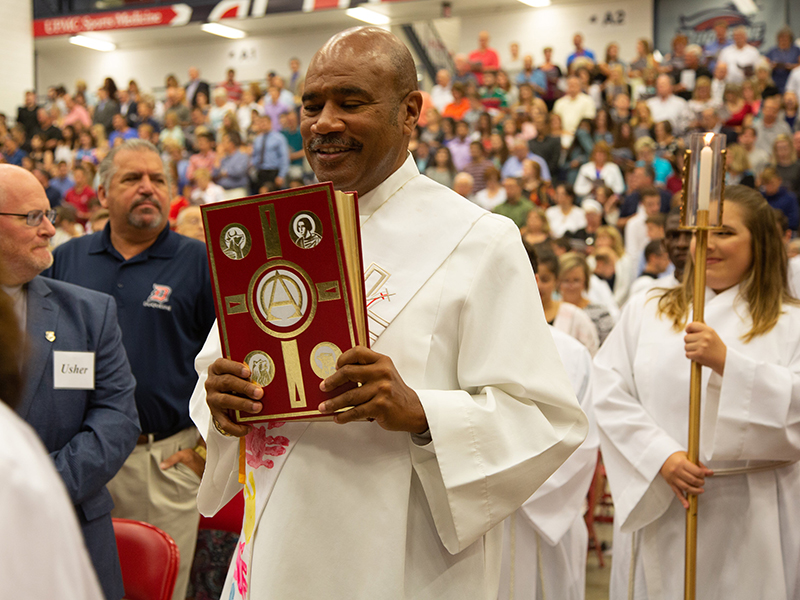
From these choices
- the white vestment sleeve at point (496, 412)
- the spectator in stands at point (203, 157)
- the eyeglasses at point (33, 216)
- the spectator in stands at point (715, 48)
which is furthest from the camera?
the spectator in stands at point (203, 157)

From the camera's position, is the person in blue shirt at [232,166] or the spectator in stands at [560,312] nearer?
the spectator in stands at [560,312]

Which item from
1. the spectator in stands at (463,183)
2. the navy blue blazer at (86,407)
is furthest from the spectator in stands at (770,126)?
the navy blue blazer at (86,407)

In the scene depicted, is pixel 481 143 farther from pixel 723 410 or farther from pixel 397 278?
pixel 397 278

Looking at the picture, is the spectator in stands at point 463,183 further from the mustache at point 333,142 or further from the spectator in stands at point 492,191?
the mustache at point 333,142

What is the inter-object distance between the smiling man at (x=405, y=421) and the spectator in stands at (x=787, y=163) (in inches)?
377

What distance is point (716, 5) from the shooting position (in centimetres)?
1800

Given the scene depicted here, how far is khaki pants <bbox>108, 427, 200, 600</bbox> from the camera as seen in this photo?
3.21 meters

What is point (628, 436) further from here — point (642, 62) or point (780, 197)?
point (642, 62)

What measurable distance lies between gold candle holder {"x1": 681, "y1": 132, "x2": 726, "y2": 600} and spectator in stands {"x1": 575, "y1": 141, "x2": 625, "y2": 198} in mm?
8893

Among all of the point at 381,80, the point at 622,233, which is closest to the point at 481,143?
the point at 622,233

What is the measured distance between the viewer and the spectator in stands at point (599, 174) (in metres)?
11.3

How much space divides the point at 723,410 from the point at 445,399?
1414 mm

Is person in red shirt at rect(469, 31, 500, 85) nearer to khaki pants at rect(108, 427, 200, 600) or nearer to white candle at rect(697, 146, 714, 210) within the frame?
khaki pants at rect(108, 427, 200, 600)

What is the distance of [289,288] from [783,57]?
43.5ft
